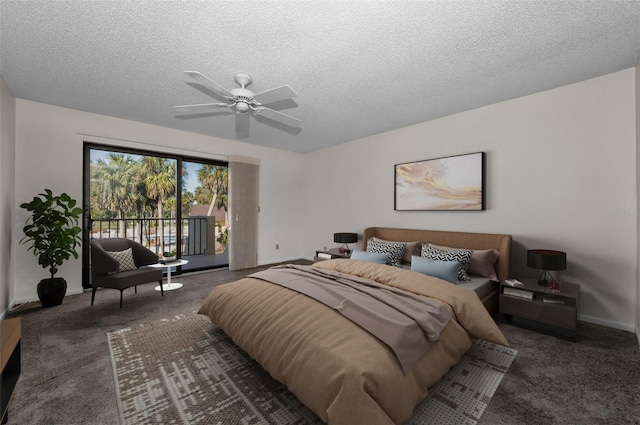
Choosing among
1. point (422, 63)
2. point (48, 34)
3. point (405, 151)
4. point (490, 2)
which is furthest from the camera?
point (405, 151)

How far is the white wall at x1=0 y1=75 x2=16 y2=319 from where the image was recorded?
9.84ft

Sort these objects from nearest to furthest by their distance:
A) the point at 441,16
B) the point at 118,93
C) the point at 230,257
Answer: the point at 441,16, the point at 118,93, the point at 230,257

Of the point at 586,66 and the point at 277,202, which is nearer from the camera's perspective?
the point at 586,66

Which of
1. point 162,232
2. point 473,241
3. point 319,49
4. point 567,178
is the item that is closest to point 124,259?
point 162,232

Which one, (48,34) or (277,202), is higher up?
(48,34)

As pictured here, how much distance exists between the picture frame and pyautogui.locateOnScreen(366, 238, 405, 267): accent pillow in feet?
2.59

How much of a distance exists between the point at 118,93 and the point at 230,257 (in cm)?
328

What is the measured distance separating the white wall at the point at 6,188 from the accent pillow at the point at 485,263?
5.57 metres

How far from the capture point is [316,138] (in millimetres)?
5246

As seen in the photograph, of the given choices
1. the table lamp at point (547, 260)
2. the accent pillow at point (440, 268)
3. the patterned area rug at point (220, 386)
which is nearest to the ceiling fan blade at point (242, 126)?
the patterned area rug at point (220, 386)

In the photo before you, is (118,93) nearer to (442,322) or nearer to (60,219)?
(60,219)

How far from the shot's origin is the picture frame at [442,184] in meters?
3.73

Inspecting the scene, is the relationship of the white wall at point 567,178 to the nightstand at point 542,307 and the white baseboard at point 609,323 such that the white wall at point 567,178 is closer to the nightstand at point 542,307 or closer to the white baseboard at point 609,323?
the white baseboard at point 609,323

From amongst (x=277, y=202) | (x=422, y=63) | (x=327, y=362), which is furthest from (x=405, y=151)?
(x=327, y=362)
